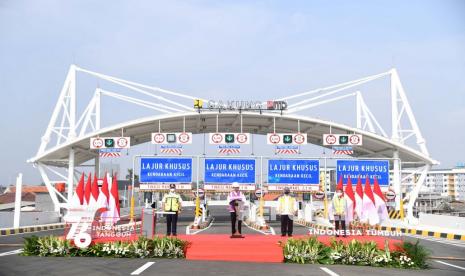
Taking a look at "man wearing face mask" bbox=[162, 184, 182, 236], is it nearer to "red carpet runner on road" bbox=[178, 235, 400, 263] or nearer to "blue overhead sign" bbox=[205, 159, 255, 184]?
"red carpet runner on road" bbox=[178, 235, 400, 263]

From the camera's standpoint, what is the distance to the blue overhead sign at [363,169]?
33753 millimetres

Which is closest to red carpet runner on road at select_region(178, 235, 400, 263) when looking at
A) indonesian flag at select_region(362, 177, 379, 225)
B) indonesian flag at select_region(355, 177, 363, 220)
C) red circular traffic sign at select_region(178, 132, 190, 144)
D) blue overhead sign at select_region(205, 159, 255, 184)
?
indonesian flag at select_region(362, 177, 379, 225)

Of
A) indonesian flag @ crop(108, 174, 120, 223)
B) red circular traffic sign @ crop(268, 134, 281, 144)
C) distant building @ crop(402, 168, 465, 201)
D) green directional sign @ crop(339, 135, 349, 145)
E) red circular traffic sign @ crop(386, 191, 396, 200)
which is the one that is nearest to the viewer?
indonesian flag @ crop(108, 174, 120, 223)

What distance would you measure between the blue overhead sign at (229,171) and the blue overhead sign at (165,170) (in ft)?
4.29

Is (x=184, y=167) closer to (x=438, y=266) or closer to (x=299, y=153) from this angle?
(x=299, y=153)

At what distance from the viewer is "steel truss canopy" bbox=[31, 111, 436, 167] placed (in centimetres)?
3794

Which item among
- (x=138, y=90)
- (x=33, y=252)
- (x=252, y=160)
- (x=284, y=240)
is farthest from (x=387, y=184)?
(x=33, y=252)

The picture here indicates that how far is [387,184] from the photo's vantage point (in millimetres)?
34438

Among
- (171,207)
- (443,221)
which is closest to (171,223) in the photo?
(171,207)

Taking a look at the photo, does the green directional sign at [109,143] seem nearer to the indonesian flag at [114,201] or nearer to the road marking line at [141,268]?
the indonesian flag at [114,201]

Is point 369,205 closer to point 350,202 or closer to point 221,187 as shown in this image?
point 350,202

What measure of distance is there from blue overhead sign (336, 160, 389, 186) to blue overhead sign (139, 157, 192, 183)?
1009 centimetres

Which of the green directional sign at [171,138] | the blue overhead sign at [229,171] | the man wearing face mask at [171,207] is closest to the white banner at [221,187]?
the blue overhead sign at [229,171]

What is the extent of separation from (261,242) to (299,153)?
24134mm
